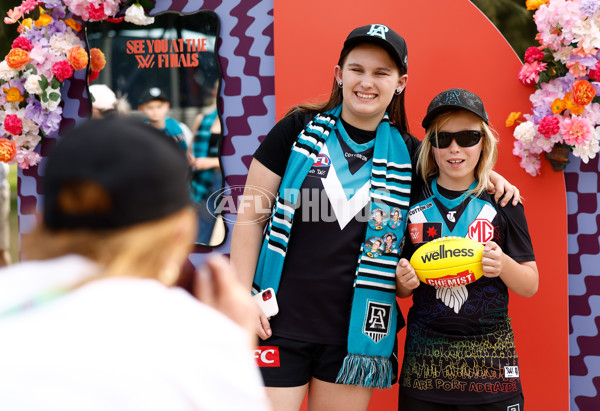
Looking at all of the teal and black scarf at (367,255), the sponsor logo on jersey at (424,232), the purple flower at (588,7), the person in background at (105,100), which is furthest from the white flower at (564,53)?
Result: the person in background at (105,100)

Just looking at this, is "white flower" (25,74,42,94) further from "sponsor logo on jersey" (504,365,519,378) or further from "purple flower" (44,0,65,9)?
"sponsor logo on jersey" (504,365,519,378)

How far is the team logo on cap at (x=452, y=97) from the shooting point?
2412 millimetres

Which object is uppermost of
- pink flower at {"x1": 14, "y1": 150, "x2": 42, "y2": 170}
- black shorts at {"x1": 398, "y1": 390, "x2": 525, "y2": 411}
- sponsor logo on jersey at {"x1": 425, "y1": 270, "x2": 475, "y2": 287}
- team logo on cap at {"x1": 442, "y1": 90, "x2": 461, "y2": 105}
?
team logo on cap at {"x1": 442, "y1": 90, "x2": 461, "y2": 105}

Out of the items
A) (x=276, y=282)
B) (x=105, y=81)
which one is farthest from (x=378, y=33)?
(x=105, y=81)

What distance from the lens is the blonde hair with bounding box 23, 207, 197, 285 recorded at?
2.96 feet

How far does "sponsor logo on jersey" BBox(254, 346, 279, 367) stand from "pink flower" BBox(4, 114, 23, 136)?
222 cm

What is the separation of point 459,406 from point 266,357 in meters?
0.83

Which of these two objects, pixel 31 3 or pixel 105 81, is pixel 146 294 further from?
pixel 31 3

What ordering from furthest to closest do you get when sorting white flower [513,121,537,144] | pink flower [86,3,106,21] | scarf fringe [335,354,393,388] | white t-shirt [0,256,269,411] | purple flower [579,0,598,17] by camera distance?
pink flower [86,3,106,21], white flower [513,121,537,144], purple flower [579,0,598,17], scarf fringe [335,354,393,388], white t-shirt [0,256,269,411]

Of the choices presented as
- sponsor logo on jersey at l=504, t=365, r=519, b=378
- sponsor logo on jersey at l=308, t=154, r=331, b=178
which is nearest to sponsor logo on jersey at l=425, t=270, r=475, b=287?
sponsor logo on jersey at l=504, t=365, r=519, b=378

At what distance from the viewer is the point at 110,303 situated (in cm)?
89

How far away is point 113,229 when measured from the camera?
899mm

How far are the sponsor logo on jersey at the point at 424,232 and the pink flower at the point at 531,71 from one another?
1200 mm

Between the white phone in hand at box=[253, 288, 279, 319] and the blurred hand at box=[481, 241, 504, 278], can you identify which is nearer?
the blurred hand at box=[481, 241, 504, 278]
